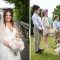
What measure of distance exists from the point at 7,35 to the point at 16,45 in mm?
206

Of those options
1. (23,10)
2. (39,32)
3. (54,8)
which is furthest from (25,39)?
(54,8)

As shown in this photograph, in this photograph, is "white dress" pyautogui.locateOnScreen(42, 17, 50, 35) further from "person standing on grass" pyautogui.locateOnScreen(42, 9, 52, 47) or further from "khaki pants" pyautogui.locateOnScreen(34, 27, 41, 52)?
"khaki pants" pyautogui.locateOnScreen(34, 27, 41, 52)

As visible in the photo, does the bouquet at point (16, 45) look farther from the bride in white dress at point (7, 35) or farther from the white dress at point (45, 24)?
the white dress at point (45, 24)

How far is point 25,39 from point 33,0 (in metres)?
0.62

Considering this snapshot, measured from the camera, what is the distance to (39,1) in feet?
11.1

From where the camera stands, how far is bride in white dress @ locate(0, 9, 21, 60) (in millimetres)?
3295

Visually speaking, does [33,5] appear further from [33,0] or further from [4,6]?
[4,6]

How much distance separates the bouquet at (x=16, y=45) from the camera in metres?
3.28

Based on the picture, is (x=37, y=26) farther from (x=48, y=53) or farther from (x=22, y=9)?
(x=48, y=53)

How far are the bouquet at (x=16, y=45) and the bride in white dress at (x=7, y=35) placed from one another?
0.17 ft

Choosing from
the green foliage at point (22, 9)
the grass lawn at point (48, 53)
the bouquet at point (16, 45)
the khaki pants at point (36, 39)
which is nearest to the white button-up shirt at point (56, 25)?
the grass lawn at point (48, 53)

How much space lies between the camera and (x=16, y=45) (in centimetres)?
328

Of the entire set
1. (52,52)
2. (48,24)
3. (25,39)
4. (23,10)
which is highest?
(23,10)

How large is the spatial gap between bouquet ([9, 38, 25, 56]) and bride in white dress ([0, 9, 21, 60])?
52mm
